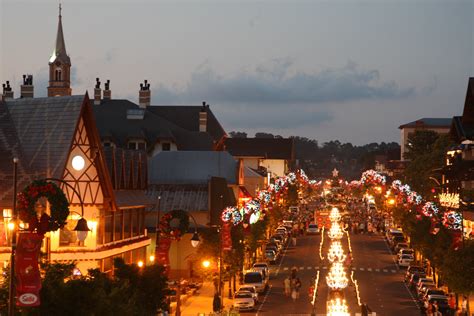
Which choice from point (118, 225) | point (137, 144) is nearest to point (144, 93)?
point (137, 144)

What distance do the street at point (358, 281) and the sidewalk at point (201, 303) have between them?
9.04 feet

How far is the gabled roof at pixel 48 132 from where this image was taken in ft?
189

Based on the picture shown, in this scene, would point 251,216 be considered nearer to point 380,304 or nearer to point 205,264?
→ point 205,264

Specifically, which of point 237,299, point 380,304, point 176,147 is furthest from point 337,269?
point 176,147

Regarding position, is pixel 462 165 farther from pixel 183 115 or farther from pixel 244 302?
pixel 183 115

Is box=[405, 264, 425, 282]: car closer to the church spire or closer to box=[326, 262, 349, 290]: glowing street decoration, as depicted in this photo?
box=[326, 262, 349, 290]: glowing street decoration

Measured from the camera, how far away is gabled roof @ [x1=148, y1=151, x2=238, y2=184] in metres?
101

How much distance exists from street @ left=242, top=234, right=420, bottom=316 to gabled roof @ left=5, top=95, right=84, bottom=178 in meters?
14.3

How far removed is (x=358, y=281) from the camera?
82000mm

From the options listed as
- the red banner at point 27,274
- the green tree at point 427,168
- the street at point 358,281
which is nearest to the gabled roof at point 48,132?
the street at point 358,281

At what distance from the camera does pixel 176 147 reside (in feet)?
408

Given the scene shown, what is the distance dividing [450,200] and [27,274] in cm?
7541

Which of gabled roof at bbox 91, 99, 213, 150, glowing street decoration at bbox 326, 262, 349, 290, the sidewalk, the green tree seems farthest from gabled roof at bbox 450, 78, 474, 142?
the sidewalk

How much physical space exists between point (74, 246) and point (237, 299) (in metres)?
10.2
